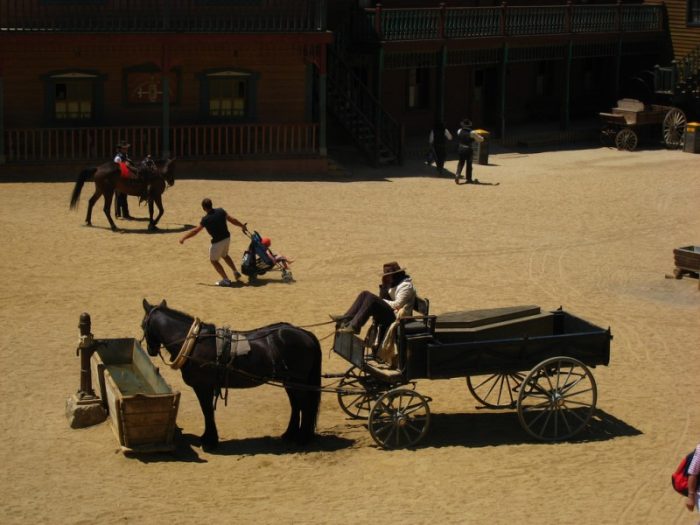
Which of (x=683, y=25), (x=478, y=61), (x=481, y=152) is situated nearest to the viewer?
(x=481, y=152)

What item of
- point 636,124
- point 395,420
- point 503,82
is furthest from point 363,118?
point 395,420

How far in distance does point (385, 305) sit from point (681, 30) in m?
29.4

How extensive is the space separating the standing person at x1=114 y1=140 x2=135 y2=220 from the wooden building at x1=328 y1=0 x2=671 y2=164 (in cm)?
909

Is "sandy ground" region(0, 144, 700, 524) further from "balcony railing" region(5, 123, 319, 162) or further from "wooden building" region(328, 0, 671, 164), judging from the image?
"wooden building" region(328, 0, 671, 164)

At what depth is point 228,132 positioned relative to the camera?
32438mm

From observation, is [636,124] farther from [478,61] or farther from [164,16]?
[164,16]

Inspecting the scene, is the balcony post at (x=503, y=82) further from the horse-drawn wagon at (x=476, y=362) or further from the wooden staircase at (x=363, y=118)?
the horse-drawn wagon at (x=476, y=362)

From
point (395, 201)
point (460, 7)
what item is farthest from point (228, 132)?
point (460, 7)

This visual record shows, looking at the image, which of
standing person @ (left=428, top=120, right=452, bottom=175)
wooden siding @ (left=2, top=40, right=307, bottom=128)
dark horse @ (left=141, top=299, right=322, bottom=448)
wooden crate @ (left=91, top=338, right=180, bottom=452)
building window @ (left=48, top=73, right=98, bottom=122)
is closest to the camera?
wooden crate @ (left=91, top=338, right=180, bottom=452)

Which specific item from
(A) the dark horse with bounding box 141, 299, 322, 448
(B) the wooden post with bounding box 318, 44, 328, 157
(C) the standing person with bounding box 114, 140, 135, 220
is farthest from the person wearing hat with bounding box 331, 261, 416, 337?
(B) the wooden post with bounding box 318, 44, 328, 157

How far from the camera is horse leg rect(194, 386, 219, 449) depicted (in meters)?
14.1

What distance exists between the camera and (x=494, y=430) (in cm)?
1513

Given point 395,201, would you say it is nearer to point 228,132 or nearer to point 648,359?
point 228,132

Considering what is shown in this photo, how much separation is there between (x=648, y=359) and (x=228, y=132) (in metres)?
16.9
